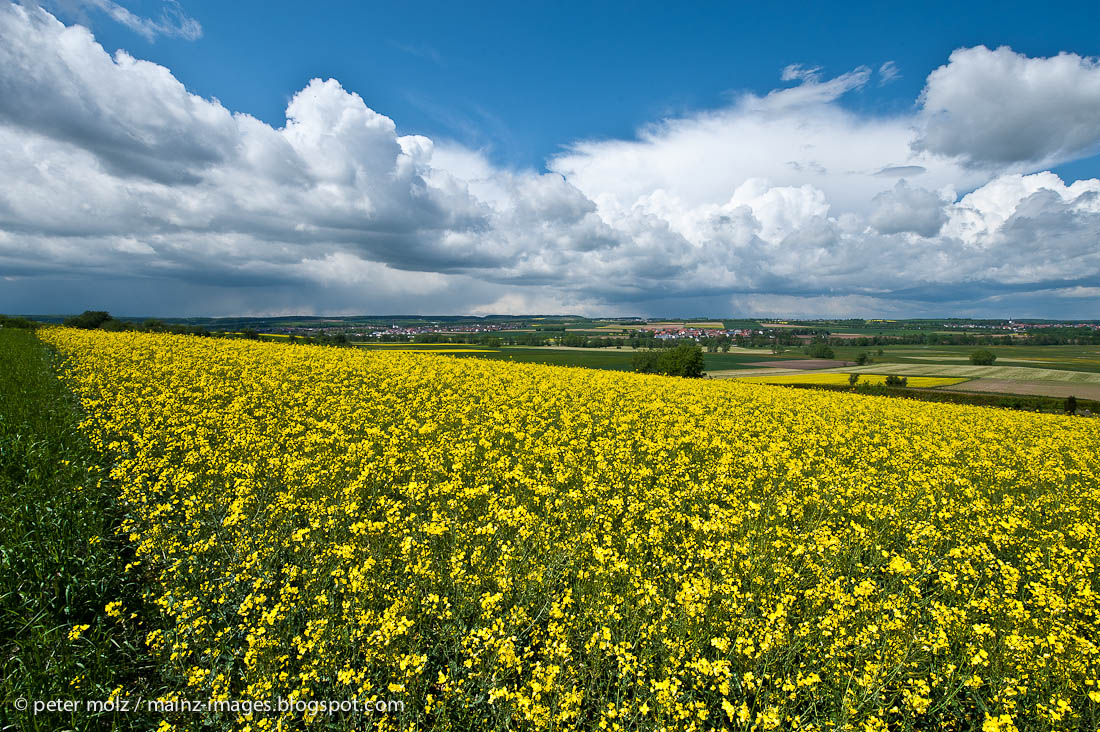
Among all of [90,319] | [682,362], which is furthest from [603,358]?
[90,319]

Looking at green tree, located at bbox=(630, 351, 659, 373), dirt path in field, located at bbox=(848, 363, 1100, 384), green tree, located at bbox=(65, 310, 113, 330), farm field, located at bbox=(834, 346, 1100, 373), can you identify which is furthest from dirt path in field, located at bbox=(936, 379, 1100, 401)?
green tree, located at bbox=(65, 310, 113, 330)

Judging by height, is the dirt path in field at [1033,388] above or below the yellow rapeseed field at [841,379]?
below

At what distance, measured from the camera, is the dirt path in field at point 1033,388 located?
139 ft

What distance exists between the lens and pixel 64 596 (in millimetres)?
5410

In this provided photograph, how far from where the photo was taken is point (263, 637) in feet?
13.9

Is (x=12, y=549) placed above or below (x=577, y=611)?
above

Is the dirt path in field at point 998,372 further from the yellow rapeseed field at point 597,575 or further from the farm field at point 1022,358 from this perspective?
the yellow rapeseed field at point 597,575

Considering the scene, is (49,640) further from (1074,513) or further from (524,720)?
(1074,513)

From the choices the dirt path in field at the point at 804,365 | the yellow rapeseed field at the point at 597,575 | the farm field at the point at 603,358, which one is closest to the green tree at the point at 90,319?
the farm field at the point at 603,358

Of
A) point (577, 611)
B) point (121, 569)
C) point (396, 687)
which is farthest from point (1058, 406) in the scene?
point (121, 569)

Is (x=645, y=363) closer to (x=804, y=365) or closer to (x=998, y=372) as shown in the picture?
(x=804, y=365)

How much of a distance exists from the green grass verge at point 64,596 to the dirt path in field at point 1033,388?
57.5 m

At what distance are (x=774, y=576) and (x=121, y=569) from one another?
870 centimetres

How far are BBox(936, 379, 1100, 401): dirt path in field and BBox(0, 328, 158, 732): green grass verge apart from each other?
57.5 meters
